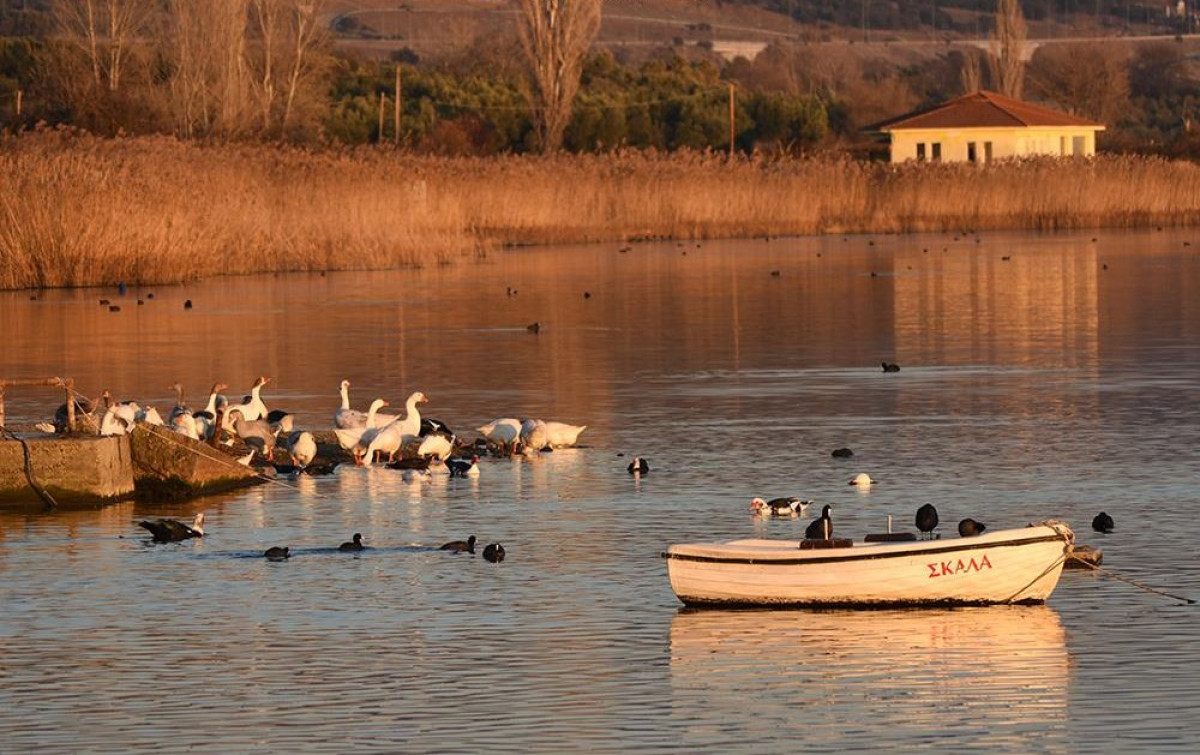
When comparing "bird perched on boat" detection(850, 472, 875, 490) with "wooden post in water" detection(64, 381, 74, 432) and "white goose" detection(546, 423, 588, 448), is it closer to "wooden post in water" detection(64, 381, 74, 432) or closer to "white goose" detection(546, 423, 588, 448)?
"white goose" detection(546, 423, 588, 448)

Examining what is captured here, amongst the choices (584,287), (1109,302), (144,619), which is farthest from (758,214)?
(144,619)

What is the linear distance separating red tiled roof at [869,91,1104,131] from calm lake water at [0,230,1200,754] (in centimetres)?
6061

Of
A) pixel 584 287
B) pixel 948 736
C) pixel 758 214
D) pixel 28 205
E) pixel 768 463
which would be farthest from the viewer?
pixel 758 214

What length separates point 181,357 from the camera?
92.5 ft

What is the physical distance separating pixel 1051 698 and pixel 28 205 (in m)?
29.1

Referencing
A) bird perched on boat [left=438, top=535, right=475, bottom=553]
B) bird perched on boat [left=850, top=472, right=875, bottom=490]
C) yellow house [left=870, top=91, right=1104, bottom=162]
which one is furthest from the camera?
yellow house [left=870, top=91, right=1104, bottom=162]

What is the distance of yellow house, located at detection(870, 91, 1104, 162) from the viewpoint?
91625 mm

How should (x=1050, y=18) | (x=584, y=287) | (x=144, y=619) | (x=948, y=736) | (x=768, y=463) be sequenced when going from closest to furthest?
(x=948, y=736) < (x=144, y=619) < (x=768, y=463) < (x=584, y=287) < (x=1050, y=18)

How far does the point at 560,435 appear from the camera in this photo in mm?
19391

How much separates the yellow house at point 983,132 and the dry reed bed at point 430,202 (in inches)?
947

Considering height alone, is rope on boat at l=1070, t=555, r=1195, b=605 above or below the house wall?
below

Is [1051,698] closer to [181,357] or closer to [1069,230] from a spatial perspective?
[181,357]

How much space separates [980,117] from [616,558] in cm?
8004

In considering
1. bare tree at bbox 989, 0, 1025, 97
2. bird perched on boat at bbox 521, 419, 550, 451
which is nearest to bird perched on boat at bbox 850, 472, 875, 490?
bird perched on boat at bbox 521, 419, 550, 451
